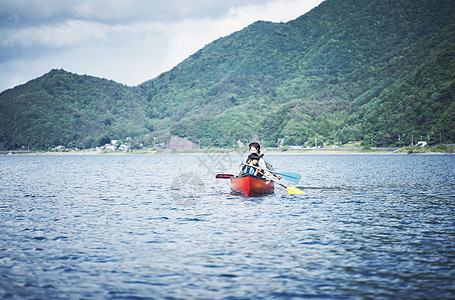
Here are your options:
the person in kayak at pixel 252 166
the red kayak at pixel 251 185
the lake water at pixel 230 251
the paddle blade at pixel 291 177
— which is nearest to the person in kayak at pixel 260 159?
the person in kayak at pixel 252 166

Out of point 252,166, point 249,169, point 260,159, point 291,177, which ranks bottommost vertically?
point 291,177

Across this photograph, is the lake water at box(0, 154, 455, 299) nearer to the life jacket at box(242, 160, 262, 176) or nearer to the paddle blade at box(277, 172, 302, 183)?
the life jacket at box(242, 160, 262, 176)

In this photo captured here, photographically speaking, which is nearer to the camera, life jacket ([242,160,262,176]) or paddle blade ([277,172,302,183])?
life jacket ([242,160,262,176])

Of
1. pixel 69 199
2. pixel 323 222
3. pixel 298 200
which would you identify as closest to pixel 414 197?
pixel 298 200

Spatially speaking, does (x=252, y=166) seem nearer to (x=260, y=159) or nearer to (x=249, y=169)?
(x=249, y=169)

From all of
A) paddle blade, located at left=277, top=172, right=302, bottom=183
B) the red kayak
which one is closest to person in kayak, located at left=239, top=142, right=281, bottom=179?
the red kayak

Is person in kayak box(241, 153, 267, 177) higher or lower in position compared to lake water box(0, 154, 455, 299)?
higher

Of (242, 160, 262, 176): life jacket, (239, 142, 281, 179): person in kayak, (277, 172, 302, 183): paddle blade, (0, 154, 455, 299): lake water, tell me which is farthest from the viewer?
(277, 172, 302, 183): paddle blade

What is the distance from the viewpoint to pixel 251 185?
1366 inches

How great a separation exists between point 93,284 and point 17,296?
2174mm

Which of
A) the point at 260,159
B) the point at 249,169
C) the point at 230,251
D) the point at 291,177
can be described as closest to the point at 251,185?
the point at 249,169

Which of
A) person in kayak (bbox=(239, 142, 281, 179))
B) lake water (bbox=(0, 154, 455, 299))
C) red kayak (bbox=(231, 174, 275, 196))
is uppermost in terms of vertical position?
person in kayak (bbox=(239, 142, 281, 179))

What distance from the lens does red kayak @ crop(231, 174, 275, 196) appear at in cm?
3434

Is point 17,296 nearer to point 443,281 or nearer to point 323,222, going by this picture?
point 443,281
